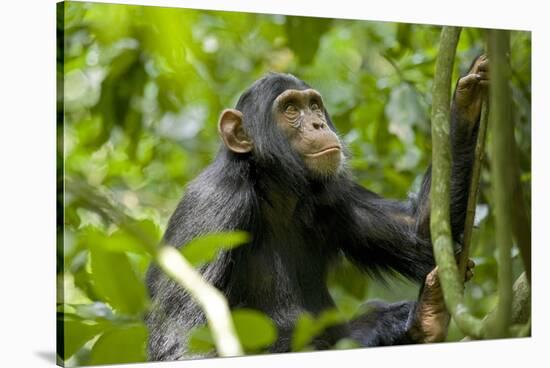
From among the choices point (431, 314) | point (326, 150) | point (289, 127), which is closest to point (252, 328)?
point (326, 150)

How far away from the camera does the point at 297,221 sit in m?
5.01

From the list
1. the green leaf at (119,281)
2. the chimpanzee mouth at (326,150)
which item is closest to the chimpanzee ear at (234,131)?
the chimpanzee mouth at (326,150)

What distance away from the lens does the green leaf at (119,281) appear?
1.50 m

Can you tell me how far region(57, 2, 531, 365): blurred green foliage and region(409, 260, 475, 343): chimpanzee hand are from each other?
233 mm

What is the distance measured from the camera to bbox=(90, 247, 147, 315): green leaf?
150 cm

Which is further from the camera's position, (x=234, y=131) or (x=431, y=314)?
(x=431, y=314)

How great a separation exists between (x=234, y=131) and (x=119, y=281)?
11.0 feet

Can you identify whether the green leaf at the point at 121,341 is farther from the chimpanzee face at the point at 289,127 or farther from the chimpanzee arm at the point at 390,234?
the chimpanzee arm at the point at 390,234

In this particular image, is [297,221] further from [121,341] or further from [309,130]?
[121,341]

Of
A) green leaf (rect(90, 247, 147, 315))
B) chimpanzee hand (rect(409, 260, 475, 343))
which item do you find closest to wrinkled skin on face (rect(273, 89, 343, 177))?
chimpanzee hand (rect(409, 260, 475, 343))

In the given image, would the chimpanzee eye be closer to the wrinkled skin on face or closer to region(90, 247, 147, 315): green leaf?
the wrinkled skin on face

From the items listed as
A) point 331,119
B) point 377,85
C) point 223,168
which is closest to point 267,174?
point 223,168

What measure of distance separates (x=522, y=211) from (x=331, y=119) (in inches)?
122

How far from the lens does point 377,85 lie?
5.48 metres
